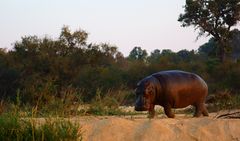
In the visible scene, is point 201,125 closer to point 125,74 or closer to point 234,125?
point 234,125

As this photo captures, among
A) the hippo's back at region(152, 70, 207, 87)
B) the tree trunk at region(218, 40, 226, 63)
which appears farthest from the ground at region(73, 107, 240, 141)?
the tree trunk at region(218, 40, 226, 63)

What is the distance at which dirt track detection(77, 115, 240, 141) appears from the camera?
6113 millimetres

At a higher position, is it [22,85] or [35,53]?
[35,53]

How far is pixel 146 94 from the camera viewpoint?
7480 millimetres

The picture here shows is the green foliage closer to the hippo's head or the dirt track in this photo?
the dirt track

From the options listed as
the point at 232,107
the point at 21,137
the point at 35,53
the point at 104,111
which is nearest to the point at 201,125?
the point at 21,137

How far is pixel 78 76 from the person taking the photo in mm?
32656

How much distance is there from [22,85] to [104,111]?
2112 centimetres

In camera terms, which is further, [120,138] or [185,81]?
[185,81]

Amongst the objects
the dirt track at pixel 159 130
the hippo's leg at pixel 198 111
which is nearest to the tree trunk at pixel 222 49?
the hippo's leg at pixel 198 111

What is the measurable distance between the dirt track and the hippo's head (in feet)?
2.75

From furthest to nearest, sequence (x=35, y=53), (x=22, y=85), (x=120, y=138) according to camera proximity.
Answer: (x=35, y=53)
(x=22, y=85)
(x=120, y=138)

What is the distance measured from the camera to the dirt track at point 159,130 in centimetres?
611

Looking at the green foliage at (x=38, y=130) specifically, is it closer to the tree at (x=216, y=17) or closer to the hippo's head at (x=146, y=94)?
the hippo's head at (x=146, y=94)
